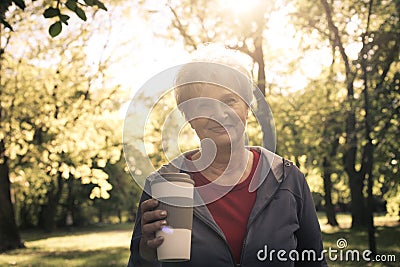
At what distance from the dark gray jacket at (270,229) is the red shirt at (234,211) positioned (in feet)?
0.13

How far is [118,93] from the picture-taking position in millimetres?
21109

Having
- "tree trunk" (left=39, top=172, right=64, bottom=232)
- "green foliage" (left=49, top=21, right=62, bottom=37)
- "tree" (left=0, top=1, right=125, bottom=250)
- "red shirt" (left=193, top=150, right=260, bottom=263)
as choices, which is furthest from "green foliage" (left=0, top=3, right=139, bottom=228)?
"tree trunk" (left=39, top=172, right=64, bottom=232)

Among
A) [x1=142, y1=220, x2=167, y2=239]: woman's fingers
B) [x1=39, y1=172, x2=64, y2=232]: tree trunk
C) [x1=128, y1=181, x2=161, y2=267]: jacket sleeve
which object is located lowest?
[x1=39, y1=172, x2=64, y2=232]: tree trunk

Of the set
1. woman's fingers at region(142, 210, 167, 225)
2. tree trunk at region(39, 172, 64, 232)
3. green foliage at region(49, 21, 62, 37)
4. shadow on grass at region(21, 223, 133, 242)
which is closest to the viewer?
woman's fingers at region(142, 210, 167, 225)

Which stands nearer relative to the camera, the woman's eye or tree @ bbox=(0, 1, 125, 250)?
the woman's eye

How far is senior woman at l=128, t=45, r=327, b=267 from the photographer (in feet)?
7.28

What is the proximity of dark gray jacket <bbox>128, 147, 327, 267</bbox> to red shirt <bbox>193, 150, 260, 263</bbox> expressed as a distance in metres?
0.04

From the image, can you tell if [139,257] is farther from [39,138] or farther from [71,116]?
[39,138]

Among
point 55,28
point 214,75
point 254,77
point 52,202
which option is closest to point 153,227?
point 214,75

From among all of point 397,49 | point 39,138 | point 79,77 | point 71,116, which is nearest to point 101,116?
point 71,116

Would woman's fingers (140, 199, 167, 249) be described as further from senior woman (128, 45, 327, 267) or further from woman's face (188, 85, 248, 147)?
woman's face (188, 85, 248, 147)

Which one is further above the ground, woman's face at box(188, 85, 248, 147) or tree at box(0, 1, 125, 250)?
tree at box(0, 1, 125, 250)

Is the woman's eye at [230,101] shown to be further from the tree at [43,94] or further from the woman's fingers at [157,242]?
the tree at [43,94]

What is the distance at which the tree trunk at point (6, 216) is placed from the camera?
723 inches
